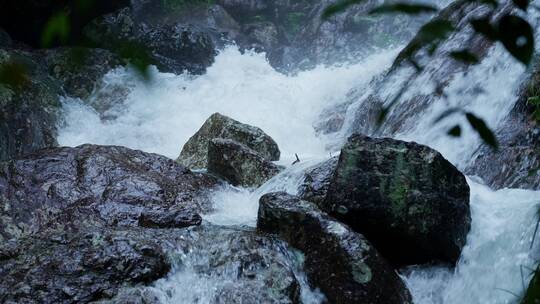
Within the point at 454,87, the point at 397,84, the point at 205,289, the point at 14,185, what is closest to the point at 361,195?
the point at 205,289

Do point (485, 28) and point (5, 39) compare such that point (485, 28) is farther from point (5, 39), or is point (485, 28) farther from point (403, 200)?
point (5, 39)

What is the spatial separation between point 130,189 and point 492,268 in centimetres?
344

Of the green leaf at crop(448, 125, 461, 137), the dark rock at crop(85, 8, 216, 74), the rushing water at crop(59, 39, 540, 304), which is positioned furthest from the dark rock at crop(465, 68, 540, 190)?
the dark rock at crop(85, 8, 216, 74)

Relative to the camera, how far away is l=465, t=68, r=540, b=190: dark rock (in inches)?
177

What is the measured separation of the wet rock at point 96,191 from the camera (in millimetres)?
4832

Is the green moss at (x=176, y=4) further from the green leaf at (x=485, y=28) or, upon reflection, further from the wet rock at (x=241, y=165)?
the green leaf at (x=485, y=28)

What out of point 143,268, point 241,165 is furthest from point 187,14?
point 143,268

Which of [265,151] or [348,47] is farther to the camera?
[348,47]

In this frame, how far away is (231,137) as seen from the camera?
23.9ft

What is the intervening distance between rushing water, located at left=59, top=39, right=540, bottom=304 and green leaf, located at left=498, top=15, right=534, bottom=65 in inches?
21.7

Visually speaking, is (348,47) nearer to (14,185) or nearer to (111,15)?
(111,15)

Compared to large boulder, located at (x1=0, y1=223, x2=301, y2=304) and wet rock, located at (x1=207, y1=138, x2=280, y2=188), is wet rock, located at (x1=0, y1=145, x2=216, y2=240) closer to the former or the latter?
wet rock, located at (x1=207, y1=138, x2=280, y2=188)

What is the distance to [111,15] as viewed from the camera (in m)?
11.4

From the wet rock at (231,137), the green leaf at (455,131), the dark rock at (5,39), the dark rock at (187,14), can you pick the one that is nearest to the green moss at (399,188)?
the wet rock at (231,137)
